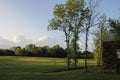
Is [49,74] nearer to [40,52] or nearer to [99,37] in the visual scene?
[99,37]

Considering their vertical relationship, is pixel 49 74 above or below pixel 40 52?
below

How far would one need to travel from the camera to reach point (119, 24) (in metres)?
36.2

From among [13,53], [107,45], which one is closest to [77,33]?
[107,45]

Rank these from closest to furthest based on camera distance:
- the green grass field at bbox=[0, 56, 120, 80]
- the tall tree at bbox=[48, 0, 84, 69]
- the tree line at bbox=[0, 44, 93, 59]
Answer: the green grass field at bbox=[0, 56, 120, 80]
the tall tree at bbox=[48, 0, 84, 69]
the tree line at bbox=[0, 44, 93, 59]

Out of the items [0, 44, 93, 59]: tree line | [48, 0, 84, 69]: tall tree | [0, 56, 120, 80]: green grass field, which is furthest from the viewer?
[0, 44, 93, 59]: tree line

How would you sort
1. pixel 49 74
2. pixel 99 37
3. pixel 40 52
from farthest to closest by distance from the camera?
pixel 40 52 < pixel 99 37 < pixel 49 74

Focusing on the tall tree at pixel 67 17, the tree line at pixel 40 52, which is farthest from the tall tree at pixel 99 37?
the tree line at pixel 40 52

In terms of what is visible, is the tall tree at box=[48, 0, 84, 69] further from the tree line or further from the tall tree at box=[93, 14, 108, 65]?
the tree line

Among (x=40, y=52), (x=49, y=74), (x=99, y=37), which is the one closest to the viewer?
(x=49, y=74)

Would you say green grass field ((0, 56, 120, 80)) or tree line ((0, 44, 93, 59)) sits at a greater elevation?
tree line ((0, 44, 93, 59))

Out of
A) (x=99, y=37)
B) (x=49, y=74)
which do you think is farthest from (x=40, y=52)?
(x=49, y=74)

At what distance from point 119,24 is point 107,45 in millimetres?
9838

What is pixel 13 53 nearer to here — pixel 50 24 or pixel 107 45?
pixel 50 24

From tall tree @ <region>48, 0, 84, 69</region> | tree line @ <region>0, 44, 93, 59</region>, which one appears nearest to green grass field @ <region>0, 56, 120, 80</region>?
tall tree @ <region>48, 0, 84, 69</region>
